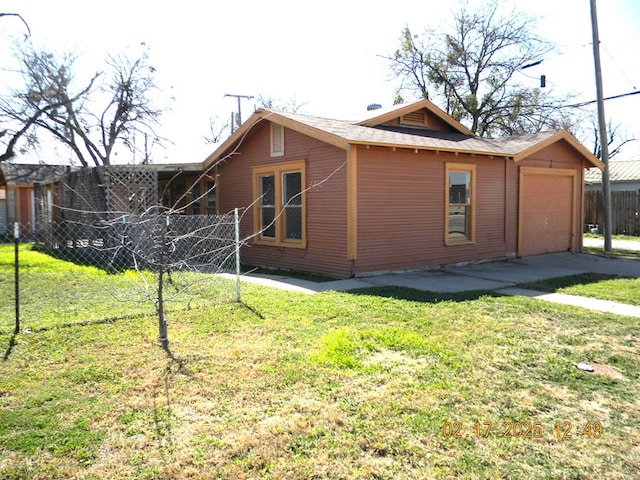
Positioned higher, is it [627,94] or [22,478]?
[627,94]

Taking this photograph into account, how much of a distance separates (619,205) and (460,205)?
14.8 meters

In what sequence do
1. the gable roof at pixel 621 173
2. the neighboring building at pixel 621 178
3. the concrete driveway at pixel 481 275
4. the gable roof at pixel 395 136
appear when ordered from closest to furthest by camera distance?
the concrete driveway at pixel 481 275 < the gable roof at pixel 395 136 < the neighboring building at pixel 621 178 < the gable roof at pixel 621 173

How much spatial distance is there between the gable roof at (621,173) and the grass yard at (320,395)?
23.9m

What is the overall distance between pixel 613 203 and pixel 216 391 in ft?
76.6

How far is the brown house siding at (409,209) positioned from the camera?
9.70 meters

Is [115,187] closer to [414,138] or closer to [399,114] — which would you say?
[399,114]

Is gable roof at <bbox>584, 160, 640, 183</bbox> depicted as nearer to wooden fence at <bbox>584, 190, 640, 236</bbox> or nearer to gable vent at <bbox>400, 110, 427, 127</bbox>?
wooden fence at <bbox>584, 190, 640, 236</bbox>

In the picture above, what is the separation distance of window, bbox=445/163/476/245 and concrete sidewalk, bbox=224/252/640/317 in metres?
0.71

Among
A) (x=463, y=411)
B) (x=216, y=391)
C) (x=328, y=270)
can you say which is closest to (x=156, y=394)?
(x=216, y=391)

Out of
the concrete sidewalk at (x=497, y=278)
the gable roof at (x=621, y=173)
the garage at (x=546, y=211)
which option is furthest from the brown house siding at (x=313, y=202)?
the gable roof at (x=621, y=173)

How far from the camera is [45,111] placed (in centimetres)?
1978

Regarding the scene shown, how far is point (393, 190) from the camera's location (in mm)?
10102

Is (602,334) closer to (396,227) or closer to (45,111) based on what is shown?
(396,227)

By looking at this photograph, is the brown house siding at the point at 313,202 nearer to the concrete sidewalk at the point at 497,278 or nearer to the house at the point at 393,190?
the house at the point at 393,190
